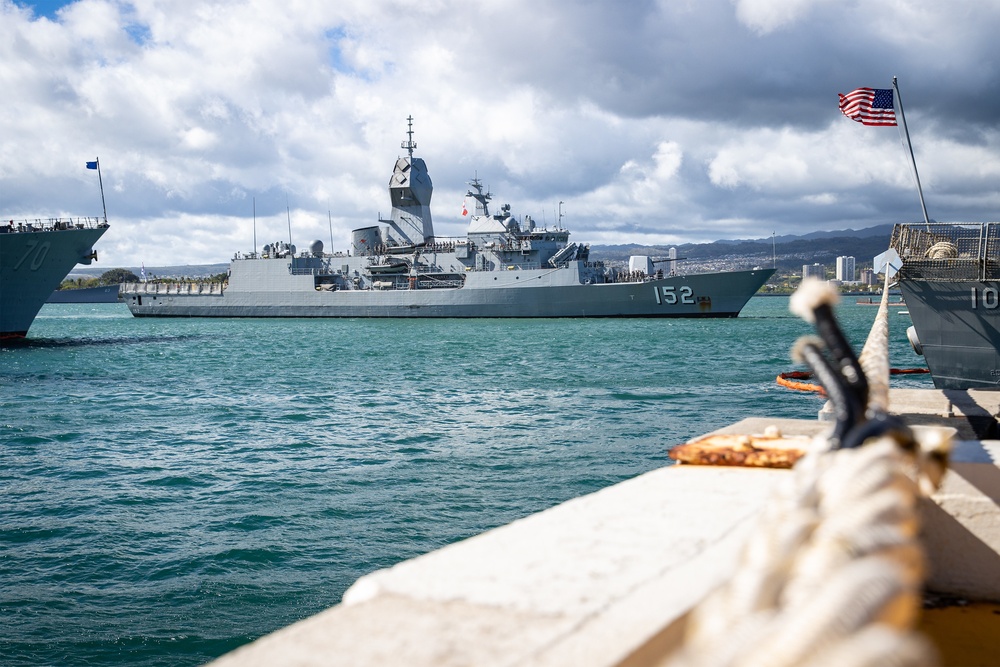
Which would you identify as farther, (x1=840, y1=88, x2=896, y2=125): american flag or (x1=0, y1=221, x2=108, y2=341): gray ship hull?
(x1=0, y1=221, x2=108, y2=341): gray ship hull

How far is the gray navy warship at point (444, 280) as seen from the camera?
50.1 metres

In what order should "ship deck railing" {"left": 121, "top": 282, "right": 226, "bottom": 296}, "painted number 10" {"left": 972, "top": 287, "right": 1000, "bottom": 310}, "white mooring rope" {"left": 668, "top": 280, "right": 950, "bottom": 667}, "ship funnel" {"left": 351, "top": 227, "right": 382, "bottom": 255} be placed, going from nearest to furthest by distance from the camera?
"white mooring rope" {"left": 668, "top": 280, "right": 950, "bottom": 667} < "painted number 10" {"left": 972, "top": 287, "right": 1000, "bottom": 310} < "ship funnel" {"left": 351, "top": 227, "right": 382, "bottom": 255} < "ship deck railing" {"left": 121, "top": 282, "right": 226, "bottom": 296}

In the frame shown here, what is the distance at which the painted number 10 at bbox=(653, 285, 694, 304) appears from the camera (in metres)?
49.2

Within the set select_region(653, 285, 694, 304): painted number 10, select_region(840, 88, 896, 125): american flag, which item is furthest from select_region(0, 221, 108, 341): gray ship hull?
select_region(840, 88, 896, 125): american flag

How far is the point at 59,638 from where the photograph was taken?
→ 5.92m

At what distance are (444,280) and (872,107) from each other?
4064 cm

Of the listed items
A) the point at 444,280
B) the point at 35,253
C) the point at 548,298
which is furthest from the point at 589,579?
the point at 444,280

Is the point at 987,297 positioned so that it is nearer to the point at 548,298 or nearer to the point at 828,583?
the point at 828,583

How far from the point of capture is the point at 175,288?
66125 mm

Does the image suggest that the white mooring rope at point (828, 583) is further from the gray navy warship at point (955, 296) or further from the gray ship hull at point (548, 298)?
the gray ship hull at point (548, 298)

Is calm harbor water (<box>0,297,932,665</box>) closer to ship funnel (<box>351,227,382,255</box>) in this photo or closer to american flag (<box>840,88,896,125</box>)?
american flag (<box>840,88,896,125</box>)

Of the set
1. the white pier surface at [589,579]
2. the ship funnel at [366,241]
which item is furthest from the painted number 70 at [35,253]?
the white pier surface at [589,579]

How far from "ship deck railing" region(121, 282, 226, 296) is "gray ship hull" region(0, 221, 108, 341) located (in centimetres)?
2429

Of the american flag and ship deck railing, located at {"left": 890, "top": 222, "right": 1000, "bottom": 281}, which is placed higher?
the american flag
